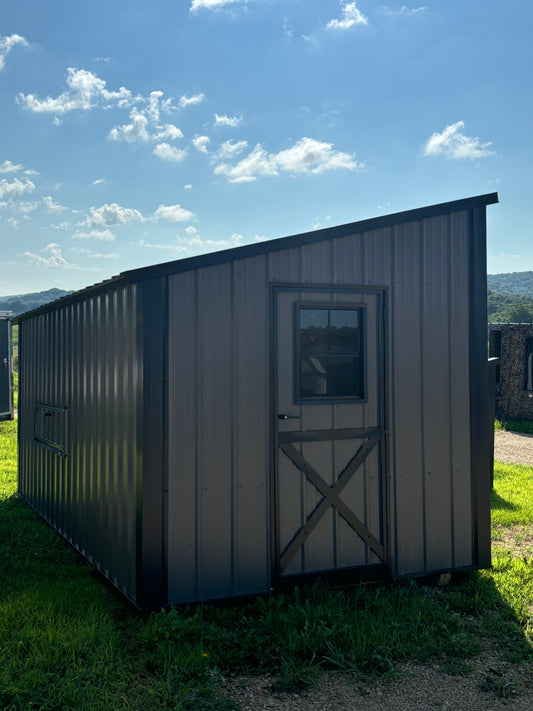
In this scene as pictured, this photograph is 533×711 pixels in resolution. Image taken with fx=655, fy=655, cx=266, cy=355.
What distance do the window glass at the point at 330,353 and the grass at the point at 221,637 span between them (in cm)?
153

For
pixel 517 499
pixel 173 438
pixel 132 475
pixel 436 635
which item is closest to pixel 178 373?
pixel 173 438

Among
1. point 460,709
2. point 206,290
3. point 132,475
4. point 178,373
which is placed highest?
point 206,290

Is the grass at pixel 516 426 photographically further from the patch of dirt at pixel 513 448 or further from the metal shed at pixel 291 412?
the metal shed at pixel 291 412

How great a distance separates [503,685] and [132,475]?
2.76m

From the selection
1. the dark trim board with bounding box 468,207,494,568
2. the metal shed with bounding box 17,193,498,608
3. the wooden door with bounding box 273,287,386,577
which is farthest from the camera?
the dark trim board with bounding box 468,207,494,568

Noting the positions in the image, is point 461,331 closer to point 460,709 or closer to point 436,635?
point 436,635

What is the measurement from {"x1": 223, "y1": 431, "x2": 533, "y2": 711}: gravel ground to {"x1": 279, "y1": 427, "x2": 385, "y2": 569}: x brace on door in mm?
1215

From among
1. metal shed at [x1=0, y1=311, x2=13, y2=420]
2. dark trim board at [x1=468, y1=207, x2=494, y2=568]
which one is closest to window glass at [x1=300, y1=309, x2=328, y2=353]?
dark trim board at [x1=468, y1=207, x2=494, y2=568]

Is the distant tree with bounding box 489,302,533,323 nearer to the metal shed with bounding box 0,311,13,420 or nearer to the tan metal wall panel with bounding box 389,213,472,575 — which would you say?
the metal shed with bounding box 0,311,13,420

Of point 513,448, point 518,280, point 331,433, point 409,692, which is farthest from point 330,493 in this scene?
point 518,280

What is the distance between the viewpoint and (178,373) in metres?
4.67

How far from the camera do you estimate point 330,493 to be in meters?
5.14

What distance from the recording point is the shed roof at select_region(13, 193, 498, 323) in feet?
15.1

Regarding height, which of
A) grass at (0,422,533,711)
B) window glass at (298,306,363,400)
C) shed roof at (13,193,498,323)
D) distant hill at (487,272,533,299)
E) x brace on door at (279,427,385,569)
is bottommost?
grass at (0,422,533,711)
